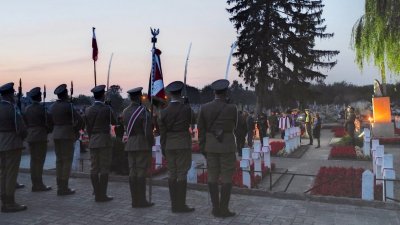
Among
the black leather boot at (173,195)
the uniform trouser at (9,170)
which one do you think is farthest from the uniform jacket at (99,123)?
the black leather boot at (173,195)

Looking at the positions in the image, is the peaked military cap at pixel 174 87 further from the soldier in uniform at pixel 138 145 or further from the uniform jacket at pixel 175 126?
the soldier in uniform at pixel 138 145

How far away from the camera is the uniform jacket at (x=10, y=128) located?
7219 millimetres

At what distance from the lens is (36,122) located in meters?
8.55

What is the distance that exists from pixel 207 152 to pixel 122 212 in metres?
1.70

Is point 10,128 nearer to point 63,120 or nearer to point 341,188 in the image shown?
point 63,120

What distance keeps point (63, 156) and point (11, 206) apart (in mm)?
1570

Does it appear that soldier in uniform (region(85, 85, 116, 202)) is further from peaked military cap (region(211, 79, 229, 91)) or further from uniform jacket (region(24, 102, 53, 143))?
peaked military cap (region(211, 79, 229, 91))

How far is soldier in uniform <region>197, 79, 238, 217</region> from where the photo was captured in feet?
21.2

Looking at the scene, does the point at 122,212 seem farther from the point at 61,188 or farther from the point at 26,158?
the point at 26,158

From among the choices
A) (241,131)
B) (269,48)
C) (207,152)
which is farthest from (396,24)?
(207,152)

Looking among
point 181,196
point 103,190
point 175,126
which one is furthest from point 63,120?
point 181,196

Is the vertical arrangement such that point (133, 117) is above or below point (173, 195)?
above

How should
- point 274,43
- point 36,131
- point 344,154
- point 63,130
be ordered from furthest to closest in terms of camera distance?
point 274,43 < point 344,154 < point 36,131 < point 63,130

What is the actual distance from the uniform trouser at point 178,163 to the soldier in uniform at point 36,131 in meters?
3.23
